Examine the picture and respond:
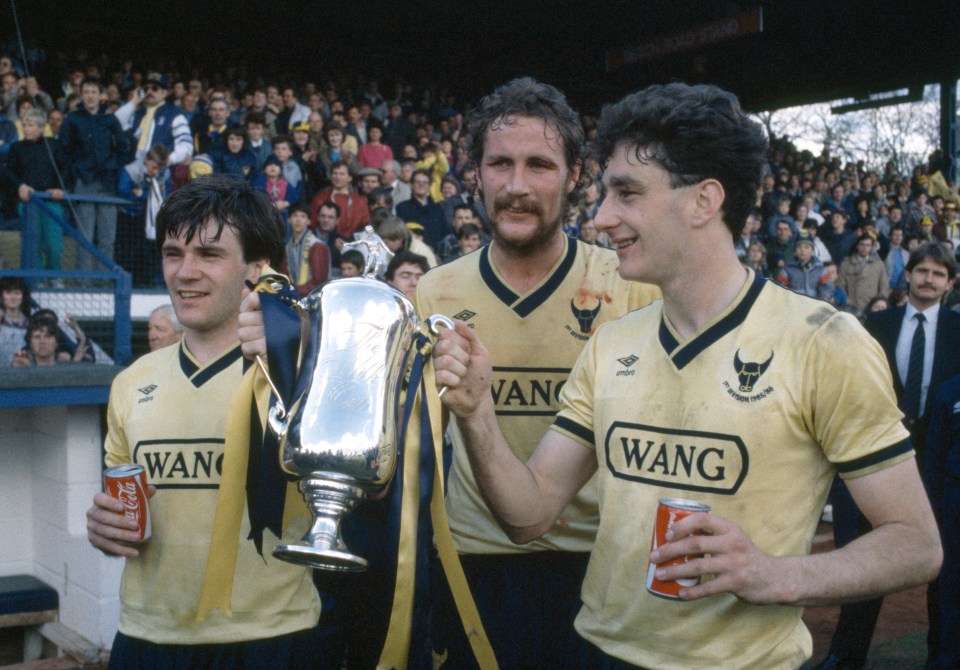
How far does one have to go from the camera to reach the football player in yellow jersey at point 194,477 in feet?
7.84

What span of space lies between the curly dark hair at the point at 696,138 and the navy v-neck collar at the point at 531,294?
29.1 inches

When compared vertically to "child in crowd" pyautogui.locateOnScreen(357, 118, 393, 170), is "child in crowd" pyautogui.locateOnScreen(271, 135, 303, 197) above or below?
below

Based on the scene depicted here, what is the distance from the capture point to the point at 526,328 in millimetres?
2869

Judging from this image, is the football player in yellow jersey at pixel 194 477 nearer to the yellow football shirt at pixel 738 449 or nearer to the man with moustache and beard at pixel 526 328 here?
the man with moustache and beard at pixel 526 328

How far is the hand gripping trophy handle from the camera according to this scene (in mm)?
1625

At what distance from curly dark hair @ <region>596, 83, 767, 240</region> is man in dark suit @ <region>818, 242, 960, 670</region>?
11.2 ft

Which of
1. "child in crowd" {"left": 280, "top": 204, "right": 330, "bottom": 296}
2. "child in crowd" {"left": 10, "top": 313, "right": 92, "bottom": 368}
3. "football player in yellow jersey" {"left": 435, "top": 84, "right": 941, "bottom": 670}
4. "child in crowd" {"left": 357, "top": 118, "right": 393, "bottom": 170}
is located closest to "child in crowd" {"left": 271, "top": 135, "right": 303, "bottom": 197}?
"child in crowd" {"left": 280, "top": 204, "right": 330, "bottom": 296}

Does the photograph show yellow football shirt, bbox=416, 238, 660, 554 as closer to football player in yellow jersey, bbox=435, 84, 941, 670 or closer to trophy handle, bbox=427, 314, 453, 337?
football player in yellow jersey, bbox=435, 84, 941, 670

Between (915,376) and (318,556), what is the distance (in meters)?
4.91

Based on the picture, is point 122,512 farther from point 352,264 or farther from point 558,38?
point 558,38

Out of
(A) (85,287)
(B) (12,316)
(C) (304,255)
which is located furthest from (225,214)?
(C) (304,255)

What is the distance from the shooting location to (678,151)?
2123mm

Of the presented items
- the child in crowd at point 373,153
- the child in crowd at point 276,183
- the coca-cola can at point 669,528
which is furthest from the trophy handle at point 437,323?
the child in crowd at point 373,153

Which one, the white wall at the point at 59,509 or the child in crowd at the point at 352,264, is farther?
the child in crowd at the point at 352,264
